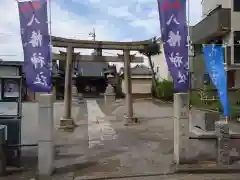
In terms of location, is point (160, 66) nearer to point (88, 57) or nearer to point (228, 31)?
point (228, 31)

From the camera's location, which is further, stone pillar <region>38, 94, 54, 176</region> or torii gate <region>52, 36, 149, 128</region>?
torii gate <region>52, 36, 149, 128</region>

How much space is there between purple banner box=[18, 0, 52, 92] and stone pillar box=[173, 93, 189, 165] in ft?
11.0

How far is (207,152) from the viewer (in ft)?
27.2

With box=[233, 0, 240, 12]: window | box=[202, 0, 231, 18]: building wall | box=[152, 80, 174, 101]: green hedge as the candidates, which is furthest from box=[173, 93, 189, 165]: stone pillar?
box=[152, 80, 174, 101]: green hedge

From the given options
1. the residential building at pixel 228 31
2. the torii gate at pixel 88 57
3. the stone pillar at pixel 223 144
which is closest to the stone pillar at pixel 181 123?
the stone pillar at pixel 223 144

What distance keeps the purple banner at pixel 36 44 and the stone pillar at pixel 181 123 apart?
3.36 m

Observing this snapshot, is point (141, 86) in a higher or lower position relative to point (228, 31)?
lower

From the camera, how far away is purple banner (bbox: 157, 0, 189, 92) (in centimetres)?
804

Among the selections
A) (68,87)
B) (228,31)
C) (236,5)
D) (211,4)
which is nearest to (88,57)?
(68,87)

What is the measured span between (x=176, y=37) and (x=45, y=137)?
164 inches

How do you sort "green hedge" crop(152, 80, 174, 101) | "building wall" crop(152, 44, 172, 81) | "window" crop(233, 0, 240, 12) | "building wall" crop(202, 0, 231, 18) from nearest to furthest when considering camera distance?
"window" crop(233, 0, 240, 12)
"building wall" crop(202, 0, 231, 18)
"green hedge" crop(152, 80, 174, 101)
"building wall" crop(152, 44, 172, 81)

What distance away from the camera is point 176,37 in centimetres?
810

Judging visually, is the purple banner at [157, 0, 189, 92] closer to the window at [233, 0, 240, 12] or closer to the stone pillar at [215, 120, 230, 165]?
the stone pillar at [215, 120, 230, 165]

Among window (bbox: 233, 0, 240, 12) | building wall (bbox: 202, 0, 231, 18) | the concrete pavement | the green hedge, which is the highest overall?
building wall (bbox: 202, 0, 231, 18)
